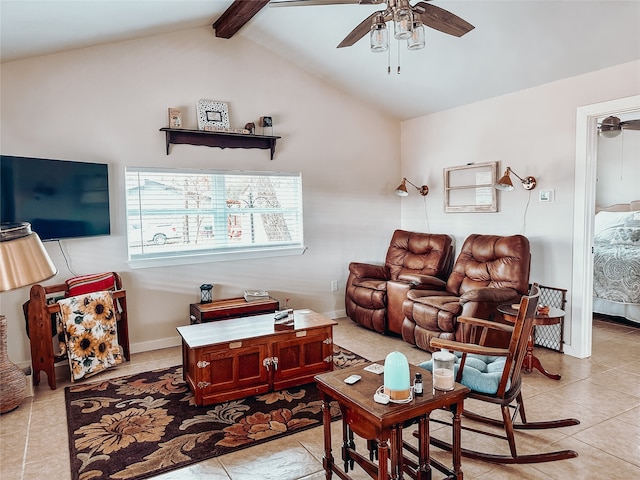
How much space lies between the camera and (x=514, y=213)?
14.2 feet

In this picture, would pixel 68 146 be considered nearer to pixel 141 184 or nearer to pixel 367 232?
Result: pixel 141 184

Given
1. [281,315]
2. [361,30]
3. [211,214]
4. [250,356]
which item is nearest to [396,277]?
[281,315]

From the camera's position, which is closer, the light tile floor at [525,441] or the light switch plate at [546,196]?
the light tile floor at [525,441]

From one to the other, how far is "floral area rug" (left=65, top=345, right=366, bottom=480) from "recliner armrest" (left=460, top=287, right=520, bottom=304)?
143cm

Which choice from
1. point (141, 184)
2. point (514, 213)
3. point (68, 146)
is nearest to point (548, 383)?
point (514, 213)

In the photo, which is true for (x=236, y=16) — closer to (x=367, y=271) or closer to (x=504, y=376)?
(x=367, y=271)

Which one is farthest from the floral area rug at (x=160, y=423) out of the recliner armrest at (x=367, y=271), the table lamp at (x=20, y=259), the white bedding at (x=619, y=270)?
the white bedding at (x=619, y=270)

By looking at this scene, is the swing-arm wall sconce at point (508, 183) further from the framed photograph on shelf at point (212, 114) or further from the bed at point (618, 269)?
the framed photograph on shelf at point (212, 114)

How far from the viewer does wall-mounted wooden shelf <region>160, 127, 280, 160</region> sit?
13.8 ft

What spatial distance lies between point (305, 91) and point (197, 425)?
366 centimetres

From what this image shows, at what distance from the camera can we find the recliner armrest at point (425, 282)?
4.32 m

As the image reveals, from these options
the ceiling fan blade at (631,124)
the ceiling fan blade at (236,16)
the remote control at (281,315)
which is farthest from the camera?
the ceiling fan blade at (631,124)

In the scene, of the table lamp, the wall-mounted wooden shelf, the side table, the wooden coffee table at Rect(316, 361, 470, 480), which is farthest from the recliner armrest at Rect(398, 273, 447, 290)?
the table lamp

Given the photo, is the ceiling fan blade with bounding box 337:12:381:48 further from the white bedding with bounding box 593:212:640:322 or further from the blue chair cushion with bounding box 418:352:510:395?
the white bedding with bounding box 593:212:640:322
